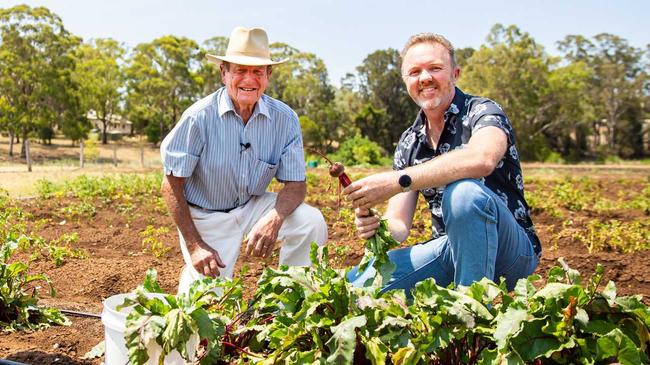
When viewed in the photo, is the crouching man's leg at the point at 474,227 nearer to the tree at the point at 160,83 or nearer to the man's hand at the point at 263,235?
the man's hand at the point at 263,235

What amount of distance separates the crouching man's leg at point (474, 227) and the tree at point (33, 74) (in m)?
28.5

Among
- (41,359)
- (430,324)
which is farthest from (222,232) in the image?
(430,324)

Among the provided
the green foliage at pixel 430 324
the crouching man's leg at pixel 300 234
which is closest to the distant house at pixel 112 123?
the crouching man's leg at pixel 300 234

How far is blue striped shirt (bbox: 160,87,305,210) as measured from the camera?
11.4 ft

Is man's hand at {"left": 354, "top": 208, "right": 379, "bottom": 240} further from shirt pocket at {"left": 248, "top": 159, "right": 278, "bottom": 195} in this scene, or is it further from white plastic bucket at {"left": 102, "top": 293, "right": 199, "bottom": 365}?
shirt pocket at {"left": 248, "top": 159, "right": 278, "bottom": 195}

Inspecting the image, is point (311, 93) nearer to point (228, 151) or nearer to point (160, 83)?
point (160, 83)

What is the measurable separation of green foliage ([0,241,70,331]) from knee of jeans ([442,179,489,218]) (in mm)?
1775

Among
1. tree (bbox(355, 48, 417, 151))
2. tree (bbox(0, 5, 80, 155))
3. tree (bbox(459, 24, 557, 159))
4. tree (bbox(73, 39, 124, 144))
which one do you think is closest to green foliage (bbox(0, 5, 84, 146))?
tree (bbox(0, 5, 80, 155))

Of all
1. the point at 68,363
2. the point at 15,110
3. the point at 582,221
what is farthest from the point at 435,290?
the point at 15,110

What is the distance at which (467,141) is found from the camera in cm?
290

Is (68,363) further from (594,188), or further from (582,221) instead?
(594,188)

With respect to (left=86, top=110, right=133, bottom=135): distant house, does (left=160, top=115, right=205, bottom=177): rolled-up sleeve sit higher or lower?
higher

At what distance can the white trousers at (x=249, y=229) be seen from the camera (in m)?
3.53

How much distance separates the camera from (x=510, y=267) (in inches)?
111
